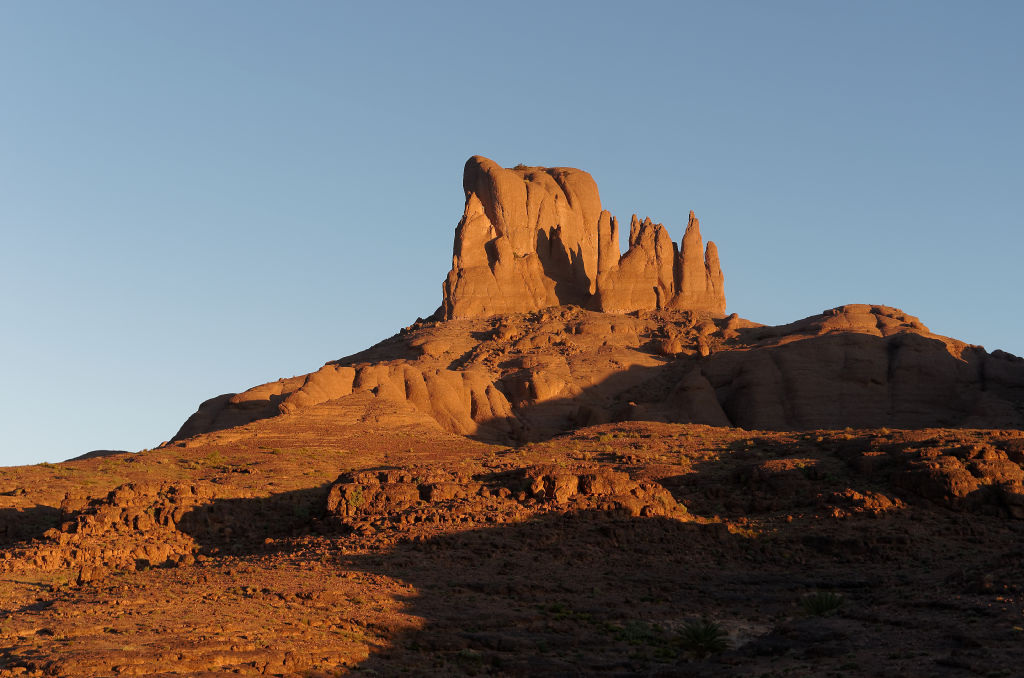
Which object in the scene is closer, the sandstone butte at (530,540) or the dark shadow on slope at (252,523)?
the sandstone butte at (530,540)

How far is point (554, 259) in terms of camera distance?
349ft

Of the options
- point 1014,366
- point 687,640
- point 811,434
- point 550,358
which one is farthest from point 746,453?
point 550,358

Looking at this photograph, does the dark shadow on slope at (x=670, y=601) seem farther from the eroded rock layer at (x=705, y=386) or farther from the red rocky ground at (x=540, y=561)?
the eroded rock layer at (x=705, y=386)

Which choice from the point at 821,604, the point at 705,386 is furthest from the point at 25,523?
the point at 705,386

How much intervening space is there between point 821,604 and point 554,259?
8096cm

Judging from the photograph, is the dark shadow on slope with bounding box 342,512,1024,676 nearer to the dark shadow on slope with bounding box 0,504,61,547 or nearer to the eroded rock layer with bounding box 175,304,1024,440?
the dark shadow on slope with bounding box 0,504,61,547

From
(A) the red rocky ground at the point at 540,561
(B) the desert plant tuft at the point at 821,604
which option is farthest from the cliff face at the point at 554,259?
Result: (B) the desert plant tuft at the point at 821,604

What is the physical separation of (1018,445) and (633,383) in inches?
1737

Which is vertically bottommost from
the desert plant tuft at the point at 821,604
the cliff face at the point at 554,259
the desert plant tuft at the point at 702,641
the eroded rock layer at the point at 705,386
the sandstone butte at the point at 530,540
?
the desert plant tuft at the point at 702,641

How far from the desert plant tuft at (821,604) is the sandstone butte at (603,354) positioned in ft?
124

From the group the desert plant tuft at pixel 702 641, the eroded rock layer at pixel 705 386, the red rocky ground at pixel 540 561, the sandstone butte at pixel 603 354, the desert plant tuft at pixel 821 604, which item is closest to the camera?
the red rocky ground at pixel 540 561

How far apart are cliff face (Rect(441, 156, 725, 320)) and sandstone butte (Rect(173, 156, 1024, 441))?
0.15 metres

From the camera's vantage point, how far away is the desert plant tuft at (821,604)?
1043 inches

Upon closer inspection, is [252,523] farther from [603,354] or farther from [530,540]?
[603,354]
